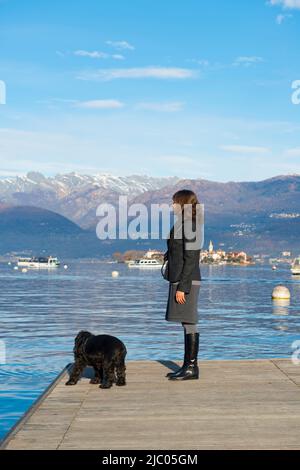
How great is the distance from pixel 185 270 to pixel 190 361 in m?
1.52

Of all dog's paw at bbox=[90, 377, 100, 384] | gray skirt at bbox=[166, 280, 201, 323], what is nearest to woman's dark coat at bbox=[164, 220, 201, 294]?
gray skirt at bbox=[166, 280, 201, 323]

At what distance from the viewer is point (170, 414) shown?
9352 mm

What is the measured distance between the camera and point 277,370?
511 inches

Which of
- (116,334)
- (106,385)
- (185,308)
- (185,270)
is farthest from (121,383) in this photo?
(116,334)

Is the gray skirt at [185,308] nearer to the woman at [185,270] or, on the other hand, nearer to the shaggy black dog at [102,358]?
the woman at [185,270]

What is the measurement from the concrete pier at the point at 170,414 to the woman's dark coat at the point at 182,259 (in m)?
1.58

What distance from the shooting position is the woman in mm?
11430

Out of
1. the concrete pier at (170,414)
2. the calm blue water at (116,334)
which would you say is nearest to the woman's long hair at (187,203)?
the concrete pier at (170,414)

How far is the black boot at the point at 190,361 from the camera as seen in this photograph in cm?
1202

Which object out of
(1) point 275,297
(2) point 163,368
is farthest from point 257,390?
(1) point 275,297

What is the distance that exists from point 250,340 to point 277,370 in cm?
1922

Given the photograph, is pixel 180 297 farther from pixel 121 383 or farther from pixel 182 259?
pixel 121 383

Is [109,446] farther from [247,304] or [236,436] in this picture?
[247,304]

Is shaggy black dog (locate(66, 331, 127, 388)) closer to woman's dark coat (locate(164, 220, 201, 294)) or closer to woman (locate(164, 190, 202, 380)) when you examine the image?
woman (locate(164, 190, 202, 380))
